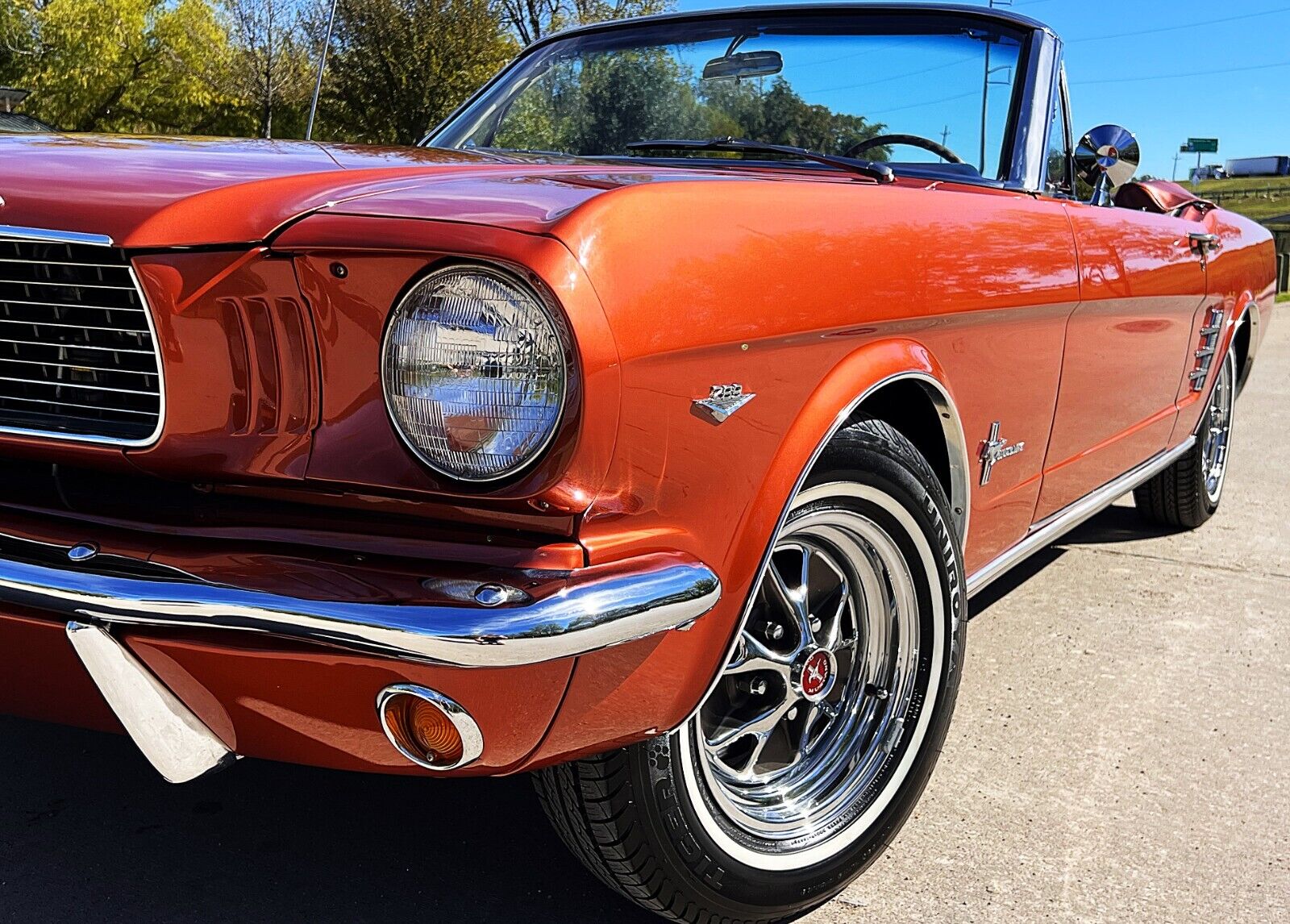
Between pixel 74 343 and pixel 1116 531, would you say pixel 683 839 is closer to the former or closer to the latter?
pixel 74 343

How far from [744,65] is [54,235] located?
1.83m

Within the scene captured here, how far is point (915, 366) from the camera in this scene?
2.00 metres

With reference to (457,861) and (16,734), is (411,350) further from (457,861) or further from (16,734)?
(16,734)

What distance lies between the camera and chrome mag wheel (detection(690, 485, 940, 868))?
6.37ft

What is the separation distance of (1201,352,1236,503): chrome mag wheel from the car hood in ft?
11.2

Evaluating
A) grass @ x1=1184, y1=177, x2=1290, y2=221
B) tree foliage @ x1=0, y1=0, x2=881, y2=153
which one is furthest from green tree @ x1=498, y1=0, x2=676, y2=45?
grass @ x1=1184, y1=177, x2=1290, y2=221

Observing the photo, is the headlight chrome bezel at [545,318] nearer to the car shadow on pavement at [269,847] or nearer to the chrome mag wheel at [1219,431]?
the car shadow on pavement at [269,847]

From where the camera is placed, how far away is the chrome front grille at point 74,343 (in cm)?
154

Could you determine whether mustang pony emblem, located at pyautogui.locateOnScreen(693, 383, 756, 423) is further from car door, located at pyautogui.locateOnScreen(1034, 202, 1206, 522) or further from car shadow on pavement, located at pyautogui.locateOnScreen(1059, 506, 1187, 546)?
car shadow on pavement, located at pyautogui.locateOnScreen(1059, 506, 1187, 546)

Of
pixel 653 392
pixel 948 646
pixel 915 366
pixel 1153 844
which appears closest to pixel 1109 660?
pixel 1153 844

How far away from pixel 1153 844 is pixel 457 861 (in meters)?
1.25

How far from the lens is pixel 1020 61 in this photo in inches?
113

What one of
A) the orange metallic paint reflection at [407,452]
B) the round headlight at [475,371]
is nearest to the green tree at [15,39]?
the orange metallic paint reflection at [407,452]

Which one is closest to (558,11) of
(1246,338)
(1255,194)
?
(1246,338)
